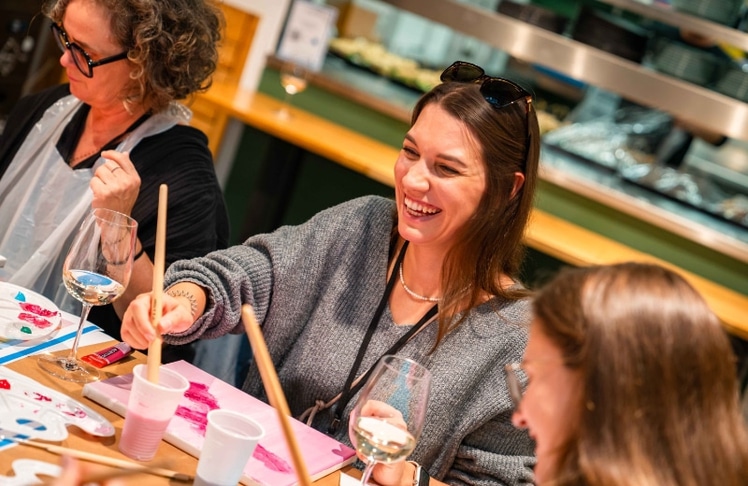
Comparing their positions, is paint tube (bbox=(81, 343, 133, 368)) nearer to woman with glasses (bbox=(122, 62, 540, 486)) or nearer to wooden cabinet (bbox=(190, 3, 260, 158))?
woman with glasses (bbox=(122, 62, 540, 486))

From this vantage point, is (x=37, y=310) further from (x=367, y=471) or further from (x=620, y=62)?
(x=620, y=62)

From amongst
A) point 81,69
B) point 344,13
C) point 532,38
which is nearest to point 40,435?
point 81,69

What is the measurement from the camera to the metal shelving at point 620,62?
4.86 m

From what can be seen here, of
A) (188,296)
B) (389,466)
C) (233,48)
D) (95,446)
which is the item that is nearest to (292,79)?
(233,48)

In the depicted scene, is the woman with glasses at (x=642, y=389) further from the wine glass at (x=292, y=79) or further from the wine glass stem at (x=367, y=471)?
the wine glass at (x=292, y=79)

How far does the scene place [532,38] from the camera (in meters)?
5.05

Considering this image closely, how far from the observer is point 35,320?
6.05 feet

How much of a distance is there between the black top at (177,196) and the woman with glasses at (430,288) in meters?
0.28

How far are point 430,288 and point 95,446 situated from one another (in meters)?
0.94

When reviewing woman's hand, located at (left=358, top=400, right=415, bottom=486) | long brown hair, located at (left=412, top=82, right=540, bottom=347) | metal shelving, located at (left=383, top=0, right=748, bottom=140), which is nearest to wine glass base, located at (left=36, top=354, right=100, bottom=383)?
woman's hand, located at (left=358, top=400, right=415, bottom=486)

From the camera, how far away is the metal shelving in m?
4.86

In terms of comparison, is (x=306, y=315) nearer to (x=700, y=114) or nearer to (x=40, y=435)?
(x=40, y=435)

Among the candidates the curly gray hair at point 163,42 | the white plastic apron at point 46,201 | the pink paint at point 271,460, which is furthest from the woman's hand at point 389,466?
the curly gray hair at point 163,42

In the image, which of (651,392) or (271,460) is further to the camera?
(271,460)
